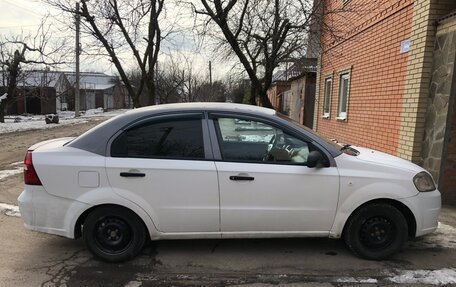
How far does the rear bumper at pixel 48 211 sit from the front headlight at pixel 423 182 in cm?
332

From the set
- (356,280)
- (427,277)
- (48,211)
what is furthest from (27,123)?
(427,277)

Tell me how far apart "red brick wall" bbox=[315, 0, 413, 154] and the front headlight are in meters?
3.29

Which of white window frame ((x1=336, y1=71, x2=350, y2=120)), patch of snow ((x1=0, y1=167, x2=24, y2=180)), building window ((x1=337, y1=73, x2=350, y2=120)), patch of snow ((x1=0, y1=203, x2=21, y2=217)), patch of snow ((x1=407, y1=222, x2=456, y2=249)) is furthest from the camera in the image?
building window ((x1=337, y1=73, x2=350, y2=120))

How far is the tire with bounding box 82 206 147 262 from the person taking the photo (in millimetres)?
4102

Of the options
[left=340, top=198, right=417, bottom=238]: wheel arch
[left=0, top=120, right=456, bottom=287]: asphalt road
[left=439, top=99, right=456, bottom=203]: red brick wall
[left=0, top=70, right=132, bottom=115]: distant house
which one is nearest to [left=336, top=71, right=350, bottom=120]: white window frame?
[left=439, top=99, right=456, bottom=203]: red brick wall

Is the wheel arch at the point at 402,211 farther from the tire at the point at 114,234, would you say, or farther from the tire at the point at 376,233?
the tire at the point at 114,234

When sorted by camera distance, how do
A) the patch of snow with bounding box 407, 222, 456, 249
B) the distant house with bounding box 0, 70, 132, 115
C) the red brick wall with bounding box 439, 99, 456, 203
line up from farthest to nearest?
the distant house with bounding box 0, 70, 132, 115
the red brick wall with bounding box 439, 99, 456, 203
the patch of snow with bounding box 407, 222, 456, 249

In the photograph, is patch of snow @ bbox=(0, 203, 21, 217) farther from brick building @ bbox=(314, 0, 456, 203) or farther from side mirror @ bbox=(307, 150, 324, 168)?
brick building @ bbox=(314, 0, 456, 203)

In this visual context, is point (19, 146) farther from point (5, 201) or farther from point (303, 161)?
point (303, 161)

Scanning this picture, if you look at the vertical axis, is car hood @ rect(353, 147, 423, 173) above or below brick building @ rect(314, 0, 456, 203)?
below

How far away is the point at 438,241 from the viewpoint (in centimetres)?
483

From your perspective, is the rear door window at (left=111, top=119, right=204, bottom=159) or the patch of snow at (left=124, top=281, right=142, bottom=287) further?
the rear door window at (left=111, top=119, right=204, bottom=159)

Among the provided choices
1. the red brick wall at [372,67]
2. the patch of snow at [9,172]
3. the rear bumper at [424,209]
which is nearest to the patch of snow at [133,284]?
the rear bumper at [424,209]

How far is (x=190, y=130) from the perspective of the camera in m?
4.18
